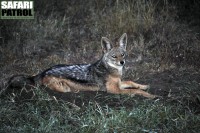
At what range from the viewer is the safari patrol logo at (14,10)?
12758 millimetres

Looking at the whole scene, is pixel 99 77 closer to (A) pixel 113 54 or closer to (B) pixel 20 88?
(A) pixel 113 54

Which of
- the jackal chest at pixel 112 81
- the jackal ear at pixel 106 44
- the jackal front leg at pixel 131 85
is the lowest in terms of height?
the jackal front leg at pixel 131 85

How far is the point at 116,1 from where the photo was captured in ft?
45.2

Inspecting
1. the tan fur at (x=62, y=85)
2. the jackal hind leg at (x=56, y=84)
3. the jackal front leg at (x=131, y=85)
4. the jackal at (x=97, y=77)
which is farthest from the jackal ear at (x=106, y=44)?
Answer: the jackal hind leg at (x=56, y=84)

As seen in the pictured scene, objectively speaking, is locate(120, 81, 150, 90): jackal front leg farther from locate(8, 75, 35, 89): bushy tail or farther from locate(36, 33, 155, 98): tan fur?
locate(8, 75, 35, 89): bushy tail

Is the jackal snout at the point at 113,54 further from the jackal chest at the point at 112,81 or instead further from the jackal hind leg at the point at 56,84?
the jackal hind leg at the point at 56,84

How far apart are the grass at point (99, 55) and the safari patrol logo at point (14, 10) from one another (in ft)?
0.51

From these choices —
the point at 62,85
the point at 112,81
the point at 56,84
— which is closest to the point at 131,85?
the point at 112,81

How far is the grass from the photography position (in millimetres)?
7320

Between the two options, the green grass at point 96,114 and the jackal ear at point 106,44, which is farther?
the jackal ear at point 106,44

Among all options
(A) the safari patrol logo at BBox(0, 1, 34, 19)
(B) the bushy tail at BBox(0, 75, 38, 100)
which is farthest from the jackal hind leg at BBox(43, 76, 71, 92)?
(A) the safari patrol logo at BBox(0, 1, 34, 19)

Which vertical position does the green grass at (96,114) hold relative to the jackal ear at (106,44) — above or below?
below

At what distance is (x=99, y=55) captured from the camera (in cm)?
1205

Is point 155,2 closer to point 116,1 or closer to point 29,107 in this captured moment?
point 116,1
